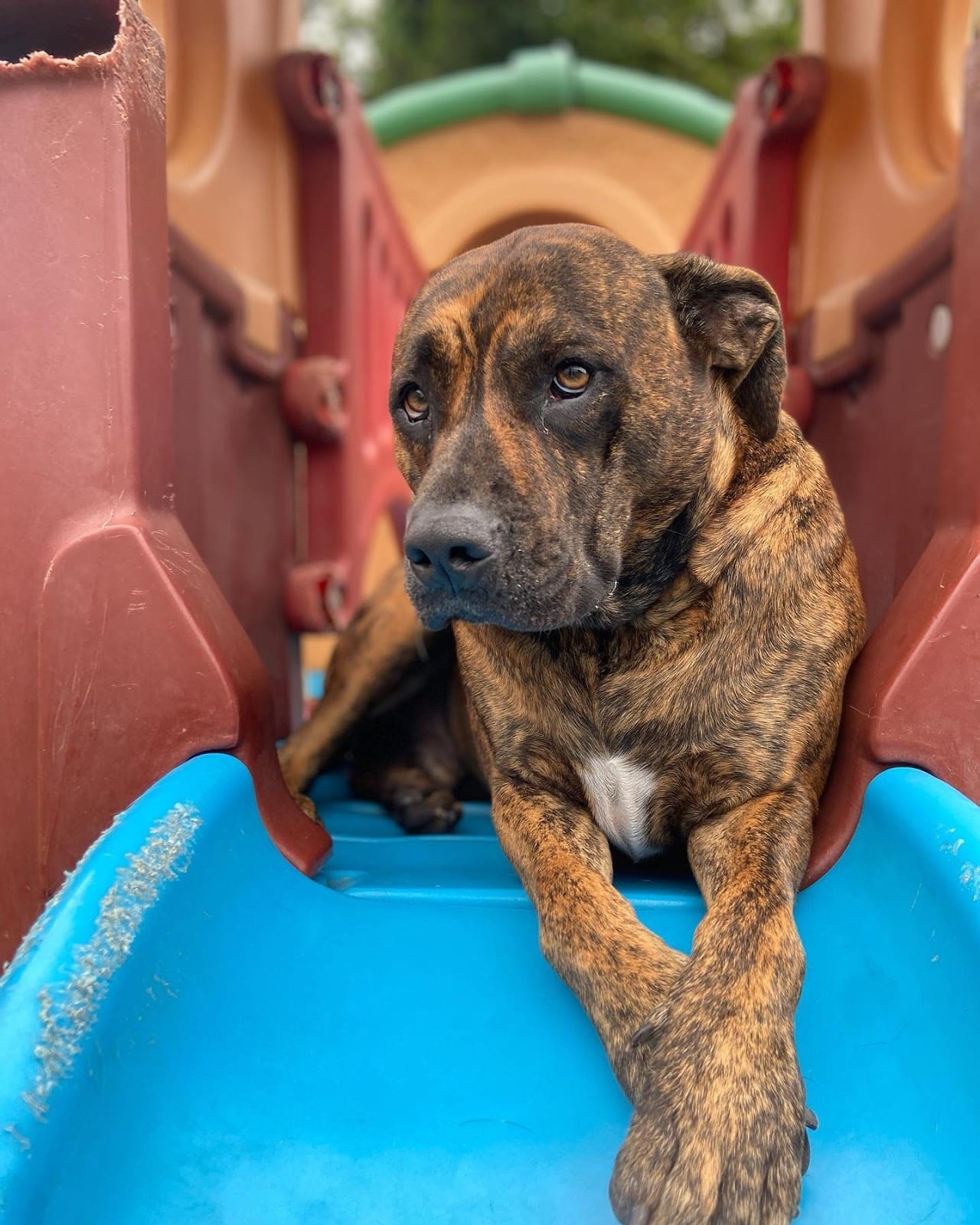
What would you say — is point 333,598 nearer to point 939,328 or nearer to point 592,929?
point 939,328

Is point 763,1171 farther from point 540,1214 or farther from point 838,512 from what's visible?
point 838,512

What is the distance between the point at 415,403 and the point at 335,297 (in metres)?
1.86

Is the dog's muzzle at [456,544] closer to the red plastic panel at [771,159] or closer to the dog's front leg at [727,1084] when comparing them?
the dog's front leg at [727,1084]

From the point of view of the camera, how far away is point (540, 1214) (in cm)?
130

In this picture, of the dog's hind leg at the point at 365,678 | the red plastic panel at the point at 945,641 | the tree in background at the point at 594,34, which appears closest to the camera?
the red plastic panel at the point at 945,641

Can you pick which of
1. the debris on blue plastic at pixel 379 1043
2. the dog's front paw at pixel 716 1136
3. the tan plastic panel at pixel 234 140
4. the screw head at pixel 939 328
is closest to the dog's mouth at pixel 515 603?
the debris on blue plastic at pixel 379 1043

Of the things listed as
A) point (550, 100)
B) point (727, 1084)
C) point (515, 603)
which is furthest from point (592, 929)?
point (550, 100)

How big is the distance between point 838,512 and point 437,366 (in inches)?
31.5

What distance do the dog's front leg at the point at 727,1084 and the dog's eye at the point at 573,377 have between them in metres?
0.83

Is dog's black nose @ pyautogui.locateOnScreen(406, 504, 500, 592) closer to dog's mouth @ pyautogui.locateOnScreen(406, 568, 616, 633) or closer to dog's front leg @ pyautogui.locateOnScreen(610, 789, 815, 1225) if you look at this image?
dog's mouth @ pyautogui.locateOnScreen(406, 568, 616, 633)

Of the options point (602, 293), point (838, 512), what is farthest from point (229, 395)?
point (838, 512)

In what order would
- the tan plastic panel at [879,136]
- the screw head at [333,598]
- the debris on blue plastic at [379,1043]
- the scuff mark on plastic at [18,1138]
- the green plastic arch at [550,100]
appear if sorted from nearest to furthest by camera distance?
1. the scuff mark on plastic at [18,1138]
2. the debris on blue plastic at [379,1043]
3. the tan plastic panel at [879,136]
4. the screw head at [333,598]
5. the green plastic arch at [550,100]

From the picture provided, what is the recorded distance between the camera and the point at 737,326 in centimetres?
189

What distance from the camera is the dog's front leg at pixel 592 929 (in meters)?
1.46
